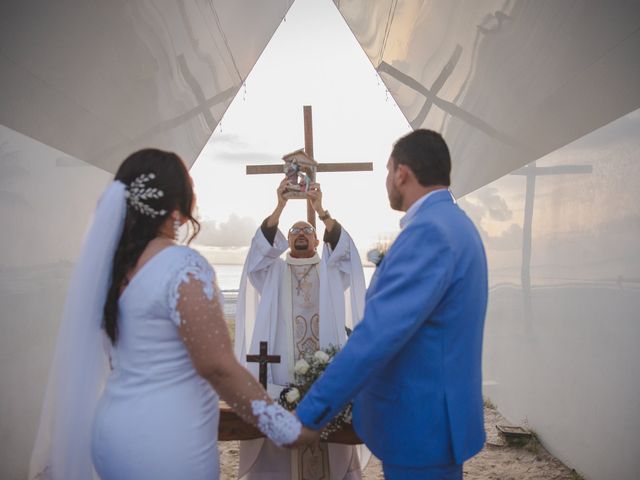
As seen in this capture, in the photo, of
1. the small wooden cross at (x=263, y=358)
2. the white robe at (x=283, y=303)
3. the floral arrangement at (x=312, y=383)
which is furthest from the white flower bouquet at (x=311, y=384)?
the white robe at (x=283, y=303)

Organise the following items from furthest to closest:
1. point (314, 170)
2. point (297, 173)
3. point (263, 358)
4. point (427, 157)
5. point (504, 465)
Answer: point (504, 465) < point (314, 170) < point (297, 173) < point (263, 358) < point (427, 157)

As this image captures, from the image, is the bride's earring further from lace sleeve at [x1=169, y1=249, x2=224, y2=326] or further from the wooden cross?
the wooden cross

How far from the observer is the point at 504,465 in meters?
5.04

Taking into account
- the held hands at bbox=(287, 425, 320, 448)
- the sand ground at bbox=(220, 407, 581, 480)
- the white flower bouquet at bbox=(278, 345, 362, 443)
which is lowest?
the sand ground at bbox=(220, 407, 581, 480)

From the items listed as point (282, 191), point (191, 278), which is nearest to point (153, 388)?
point (191, 278)

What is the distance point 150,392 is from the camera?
6.18 feet

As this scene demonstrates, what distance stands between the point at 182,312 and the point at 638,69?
10.6ft

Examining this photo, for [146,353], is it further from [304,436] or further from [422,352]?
[422,352]

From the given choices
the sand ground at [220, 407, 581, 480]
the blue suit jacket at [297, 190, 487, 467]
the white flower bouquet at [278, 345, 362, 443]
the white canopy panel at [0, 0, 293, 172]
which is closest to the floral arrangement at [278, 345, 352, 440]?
the white flower bouquet at [278, 345, 362, 443]

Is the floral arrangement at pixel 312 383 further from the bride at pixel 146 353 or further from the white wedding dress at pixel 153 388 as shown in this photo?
the white wedding dress at pixel 153 388

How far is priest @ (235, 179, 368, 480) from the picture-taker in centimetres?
443

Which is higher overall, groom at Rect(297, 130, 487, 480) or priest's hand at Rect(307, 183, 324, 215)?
priest's hand at Rect(307, 183, 324, 215)

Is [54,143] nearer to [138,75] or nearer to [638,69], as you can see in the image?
[138,75]

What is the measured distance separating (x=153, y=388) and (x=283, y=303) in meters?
2.78
